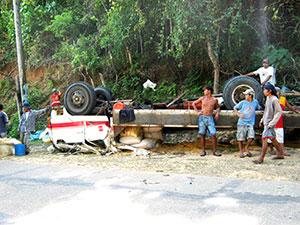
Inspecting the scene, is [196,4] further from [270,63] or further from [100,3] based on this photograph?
[100,3]

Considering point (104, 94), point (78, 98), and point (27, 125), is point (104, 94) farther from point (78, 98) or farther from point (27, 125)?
point (27, 125)

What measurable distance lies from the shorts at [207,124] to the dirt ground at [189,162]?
562 millimetres

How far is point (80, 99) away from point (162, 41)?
3.67 m

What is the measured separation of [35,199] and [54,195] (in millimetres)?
258

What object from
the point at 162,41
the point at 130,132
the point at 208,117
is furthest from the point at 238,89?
the point at 162,41

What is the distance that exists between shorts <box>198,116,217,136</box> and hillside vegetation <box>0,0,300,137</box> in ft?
10.1

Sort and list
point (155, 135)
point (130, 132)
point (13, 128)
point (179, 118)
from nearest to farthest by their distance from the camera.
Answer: point (179, 118), point (130, 132), point (155, 135), point (13, 128)

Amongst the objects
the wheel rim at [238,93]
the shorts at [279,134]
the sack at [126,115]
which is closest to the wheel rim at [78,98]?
the sack at [126,115]

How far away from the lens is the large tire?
7.26 metres

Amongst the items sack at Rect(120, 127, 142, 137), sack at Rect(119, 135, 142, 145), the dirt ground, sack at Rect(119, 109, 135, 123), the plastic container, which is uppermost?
the plastic container

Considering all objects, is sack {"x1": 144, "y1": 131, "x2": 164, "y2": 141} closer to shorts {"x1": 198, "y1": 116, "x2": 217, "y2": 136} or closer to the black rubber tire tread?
shorts {"x1": 198, "y1": 116, "x2": 217, "y2": 136}

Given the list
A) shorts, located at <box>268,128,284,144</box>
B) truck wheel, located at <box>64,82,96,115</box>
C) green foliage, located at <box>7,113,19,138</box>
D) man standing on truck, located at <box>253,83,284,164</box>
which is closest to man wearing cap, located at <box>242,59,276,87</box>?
shorts, located at <box>268,128,284,144</box>

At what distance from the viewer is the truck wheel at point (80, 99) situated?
8430 millimetres

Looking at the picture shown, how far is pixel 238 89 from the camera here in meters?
7.44
